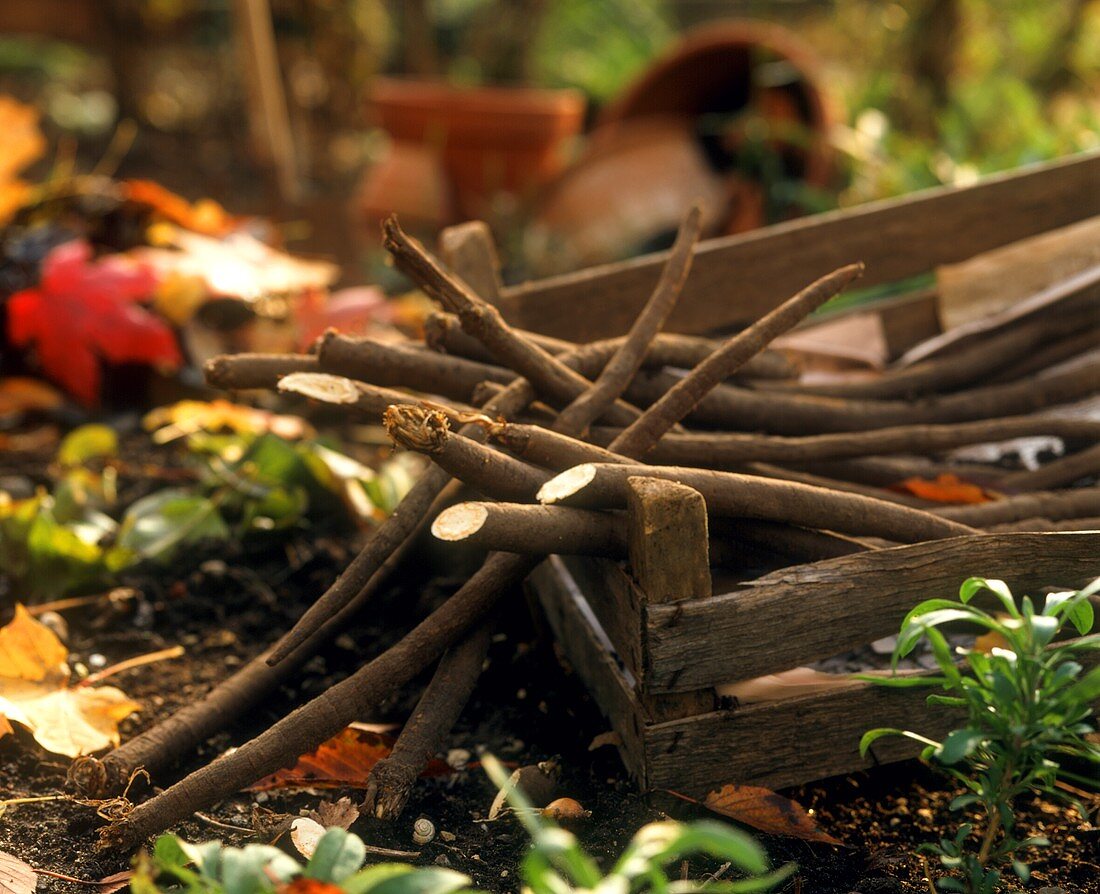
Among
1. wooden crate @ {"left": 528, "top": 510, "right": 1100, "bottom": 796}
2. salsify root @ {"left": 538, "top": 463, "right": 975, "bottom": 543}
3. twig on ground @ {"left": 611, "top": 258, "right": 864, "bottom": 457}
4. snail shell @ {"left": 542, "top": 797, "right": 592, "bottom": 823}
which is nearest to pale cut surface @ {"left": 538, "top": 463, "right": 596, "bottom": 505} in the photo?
salsify root @ {"left": 538, "top": 463, "right": 975, "bottom": 543}

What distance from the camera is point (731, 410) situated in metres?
2.01

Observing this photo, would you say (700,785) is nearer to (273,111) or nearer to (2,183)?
(2,183)

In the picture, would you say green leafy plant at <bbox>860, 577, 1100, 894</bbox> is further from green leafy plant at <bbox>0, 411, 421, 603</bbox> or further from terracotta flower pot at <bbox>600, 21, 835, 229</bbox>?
terracotta flower pot at <bbox>600, 21, 835, 229</bbox>

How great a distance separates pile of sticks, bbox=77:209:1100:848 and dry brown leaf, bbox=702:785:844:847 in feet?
1.22

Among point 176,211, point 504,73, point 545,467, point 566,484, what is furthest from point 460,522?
point 504,73

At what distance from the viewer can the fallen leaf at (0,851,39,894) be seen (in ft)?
4.52

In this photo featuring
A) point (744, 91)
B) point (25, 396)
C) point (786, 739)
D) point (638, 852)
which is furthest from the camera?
point (744, 91)

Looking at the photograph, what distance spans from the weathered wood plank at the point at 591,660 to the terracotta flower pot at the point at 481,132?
3384mm

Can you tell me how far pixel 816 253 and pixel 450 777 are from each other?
1.48m

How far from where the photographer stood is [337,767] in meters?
1.69

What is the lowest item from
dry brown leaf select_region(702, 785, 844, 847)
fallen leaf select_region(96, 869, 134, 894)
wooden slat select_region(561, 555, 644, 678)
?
dry brown leaf select_region(702, 785, 844, 847)

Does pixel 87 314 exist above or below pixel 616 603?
above

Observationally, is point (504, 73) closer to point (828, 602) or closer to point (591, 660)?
point (591, 660)

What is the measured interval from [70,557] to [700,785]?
138 centimetres
